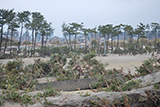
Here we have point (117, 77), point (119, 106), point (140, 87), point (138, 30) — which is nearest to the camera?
point (119, 106)

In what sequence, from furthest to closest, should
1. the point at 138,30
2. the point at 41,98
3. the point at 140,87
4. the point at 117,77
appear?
the point at 138,30 < the point at 117,77 < the point at 140,87 < the point at 41,98

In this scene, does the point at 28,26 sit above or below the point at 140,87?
above

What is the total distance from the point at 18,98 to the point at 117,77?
14.6 feet

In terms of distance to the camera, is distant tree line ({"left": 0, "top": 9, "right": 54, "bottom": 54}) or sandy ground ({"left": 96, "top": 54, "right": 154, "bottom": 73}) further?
distant tree line ({"left": 0, "top": 9, "right": 54, "bottom": 54})

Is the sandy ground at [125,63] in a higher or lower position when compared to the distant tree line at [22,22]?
lower

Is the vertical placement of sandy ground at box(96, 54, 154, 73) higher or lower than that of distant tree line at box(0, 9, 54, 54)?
lower

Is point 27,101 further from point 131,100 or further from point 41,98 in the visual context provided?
point 131,100

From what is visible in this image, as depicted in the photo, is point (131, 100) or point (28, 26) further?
point (28, 26)

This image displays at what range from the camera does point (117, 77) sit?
7.46m

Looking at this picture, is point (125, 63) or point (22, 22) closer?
point (125, 63)

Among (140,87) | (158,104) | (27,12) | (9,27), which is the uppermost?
(27,12)

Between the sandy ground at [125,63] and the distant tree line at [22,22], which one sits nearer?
the sandy ground at [125,63]

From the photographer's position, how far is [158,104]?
16.9ft

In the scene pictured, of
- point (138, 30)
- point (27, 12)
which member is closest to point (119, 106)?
point (27, 12)
